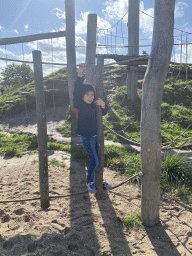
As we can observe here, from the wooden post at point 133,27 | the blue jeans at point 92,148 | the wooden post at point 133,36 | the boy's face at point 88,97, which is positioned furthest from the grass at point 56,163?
the wooden post at point 133,27

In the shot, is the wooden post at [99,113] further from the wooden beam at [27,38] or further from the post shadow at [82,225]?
the wooden beam at [27,38]

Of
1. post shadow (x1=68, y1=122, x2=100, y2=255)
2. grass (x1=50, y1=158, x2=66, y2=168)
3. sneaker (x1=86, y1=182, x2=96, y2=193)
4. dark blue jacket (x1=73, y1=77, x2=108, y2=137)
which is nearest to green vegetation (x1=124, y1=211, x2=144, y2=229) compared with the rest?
post shadow (x1=68, y1=122, x2=100, y2=255)

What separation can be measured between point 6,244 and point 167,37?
3.20m

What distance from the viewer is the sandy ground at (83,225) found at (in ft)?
8.76

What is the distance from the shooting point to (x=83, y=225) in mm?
3057

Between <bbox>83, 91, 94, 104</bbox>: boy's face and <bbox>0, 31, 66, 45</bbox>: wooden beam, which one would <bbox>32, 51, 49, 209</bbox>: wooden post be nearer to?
<bbox>83, 91, 94, 104</bbox>: boy's face

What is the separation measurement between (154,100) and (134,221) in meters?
1.76

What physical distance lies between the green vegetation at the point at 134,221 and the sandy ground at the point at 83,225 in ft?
0.20

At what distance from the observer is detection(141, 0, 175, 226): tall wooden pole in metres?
2.65

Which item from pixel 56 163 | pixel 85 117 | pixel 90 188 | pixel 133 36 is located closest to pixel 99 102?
pixel 85 117

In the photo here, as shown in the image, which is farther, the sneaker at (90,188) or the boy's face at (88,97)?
the sneaker at (90,188)

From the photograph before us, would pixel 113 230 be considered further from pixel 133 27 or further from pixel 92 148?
pixel 133 27

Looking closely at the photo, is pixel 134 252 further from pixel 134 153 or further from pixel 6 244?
pixel 134 153

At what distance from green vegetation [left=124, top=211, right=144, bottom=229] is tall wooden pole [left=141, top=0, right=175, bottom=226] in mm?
151
